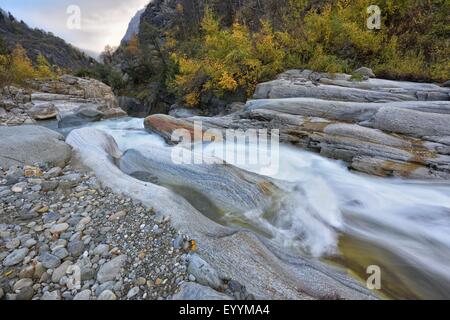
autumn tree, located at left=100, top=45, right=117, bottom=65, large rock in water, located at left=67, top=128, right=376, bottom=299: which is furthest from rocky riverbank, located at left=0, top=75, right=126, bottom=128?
autumn tree, located at left=100, top=45, right=117, bottom=65

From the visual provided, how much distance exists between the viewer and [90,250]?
2.56 metres

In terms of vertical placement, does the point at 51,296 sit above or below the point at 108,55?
below

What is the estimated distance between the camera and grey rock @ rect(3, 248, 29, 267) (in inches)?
91.9

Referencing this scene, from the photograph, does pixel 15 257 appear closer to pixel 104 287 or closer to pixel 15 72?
pixel 104 287

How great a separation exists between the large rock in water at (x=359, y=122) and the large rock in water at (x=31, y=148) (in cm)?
299

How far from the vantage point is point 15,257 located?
Answer: 2402 millimetres

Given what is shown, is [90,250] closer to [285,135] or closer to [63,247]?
[63,247]

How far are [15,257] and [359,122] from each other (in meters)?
7.00

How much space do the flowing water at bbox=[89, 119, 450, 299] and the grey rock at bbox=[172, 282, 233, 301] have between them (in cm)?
138

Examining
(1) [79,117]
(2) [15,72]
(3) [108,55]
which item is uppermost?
(3) [108,55]

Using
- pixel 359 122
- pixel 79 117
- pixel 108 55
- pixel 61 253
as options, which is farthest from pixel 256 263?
pixel 108 55

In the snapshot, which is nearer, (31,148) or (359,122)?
(31,148)

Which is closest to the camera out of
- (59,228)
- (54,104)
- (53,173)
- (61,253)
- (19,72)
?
(61,253)

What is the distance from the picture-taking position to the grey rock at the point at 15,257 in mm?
2334
